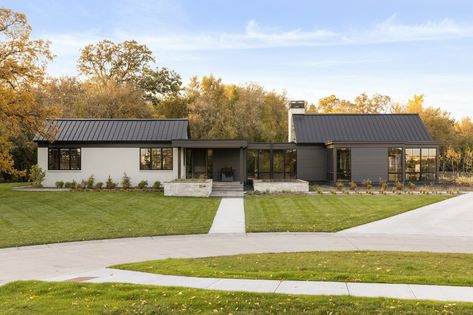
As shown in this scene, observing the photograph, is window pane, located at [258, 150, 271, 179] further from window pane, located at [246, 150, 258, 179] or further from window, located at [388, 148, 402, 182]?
window, located at [388, 148, 402, 182]

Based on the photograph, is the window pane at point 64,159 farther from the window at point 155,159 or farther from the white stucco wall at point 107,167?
the window at point 155,159

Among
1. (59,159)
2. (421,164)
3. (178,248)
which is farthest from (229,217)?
(421,164)

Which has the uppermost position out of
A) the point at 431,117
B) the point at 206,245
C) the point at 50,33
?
the point at 50,33

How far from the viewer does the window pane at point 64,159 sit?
92.4 ft

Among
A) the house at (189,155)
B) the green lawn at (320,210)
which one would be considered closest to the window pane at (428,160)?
the house at (189,155)

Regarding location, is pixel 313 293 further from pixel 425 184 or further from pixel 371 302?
pixel 425 184

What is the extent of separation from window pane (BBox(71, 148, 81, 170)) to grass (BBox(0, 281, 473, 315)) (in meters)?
22.6

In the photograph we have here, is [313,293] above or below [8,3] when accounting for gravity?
below

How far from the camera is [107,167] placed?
28031 mm

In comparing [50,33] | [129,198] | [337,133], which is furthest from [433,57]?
[50,33]

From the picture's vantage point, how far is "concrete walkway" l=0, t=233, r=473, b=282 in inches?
363

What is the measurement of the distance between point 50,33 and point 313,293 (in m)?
23.2

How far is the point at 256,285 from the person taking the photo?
271 inches

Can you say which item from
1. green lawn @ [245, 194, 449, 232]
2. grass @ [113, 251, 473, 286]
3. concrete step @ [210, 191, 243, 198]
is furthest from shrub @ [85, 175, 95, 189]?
grass @ [113, 251, 473, 286]
